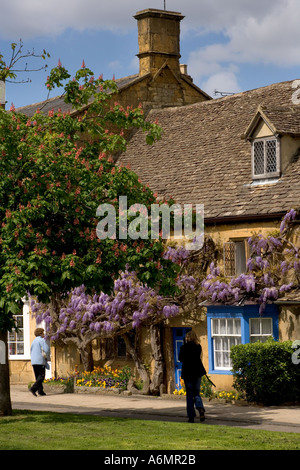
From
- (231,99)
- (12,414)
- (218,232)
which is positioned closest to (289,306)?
(218,232)

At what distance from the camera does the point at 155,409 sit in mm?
22984

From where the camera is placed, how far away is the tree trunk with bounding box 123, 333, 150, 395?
2788cm

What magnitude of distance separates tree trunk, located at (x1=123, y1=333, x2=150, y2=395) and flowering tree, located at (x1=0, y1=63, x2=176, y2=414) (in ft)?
25.6

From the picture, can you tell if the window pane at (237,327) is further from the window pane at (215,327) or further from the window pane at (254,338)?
the window pane at (215,327)

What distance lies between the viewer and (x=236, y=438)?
1636 centimetres

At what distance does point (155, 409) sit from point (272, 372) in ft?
9.41

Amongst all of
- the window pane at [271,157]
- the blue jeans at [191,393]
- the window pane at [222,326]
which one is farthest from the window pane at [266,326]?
the blue jeans at [191,393]

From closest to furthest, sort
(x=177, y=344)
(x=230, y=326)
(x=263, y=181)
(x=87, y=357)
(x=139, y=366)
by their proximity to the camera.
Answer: (x=230, y=326) → (x=263, y=181) → (x=177, y=344) → (x=139, y=366) → (x=87, y=357)

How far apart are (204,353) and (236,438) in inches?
428

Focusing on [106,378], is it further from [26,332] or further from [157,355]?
[26,332]

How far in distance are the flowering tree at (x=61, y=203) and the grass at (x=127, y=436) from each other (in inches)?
86.1

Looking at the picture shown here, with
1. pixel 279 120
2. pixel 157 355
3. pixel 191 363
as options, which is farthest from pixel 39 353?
pixel 279 120

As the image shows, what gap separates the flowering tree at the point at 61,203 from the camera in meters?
18.6
